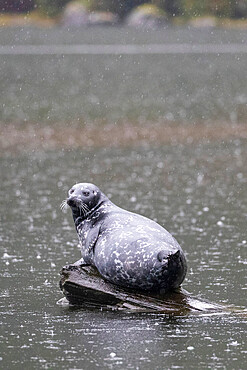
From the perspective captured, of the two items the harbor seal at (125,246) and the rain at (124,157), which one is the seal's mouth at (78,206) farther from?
the rain at (124,157)

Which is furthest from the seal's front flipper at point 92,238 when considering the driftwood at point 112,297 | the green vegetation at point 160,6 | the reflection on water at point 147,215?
the green vegetation at point 160,6

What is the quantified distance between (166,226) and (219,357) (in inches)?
203

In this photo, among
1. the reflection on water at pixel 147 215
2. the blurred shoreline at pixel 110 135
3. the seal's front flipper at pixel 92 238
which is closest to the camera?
the reflection on water at pixel 147 215

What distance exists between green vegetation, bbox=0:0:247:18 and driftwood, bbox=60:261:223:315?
30.2 meters

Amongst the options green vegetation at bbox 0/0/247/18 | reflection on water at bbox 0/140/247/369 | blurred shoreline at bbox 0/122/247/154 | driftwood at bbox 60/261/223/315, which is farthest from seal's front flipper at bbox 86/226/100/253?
green vegetation at bbox 0/0/247/18

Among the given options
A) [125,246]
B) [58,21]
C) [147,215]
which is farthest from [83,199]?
[58,21]

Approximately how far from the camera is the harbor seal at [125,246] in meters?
8.08

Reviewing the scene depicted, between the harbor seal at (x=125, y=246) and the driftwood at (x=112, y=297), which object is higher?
the harbor seal at (x=125, y=246)

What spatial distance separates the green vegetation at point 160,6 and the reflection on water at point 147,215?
65.9 ft

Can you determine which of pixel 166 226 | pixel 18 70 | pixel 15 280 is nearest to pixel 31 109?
pixel 18 70

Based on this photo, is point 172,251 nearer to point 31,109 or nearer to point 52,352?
point 52,352

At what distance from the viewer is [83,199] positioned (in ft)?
29.2

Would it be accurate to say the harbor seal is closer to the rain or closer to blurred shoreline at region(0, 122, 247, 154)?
the rain

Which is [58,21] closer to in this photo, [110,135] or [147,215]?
[110,135]
